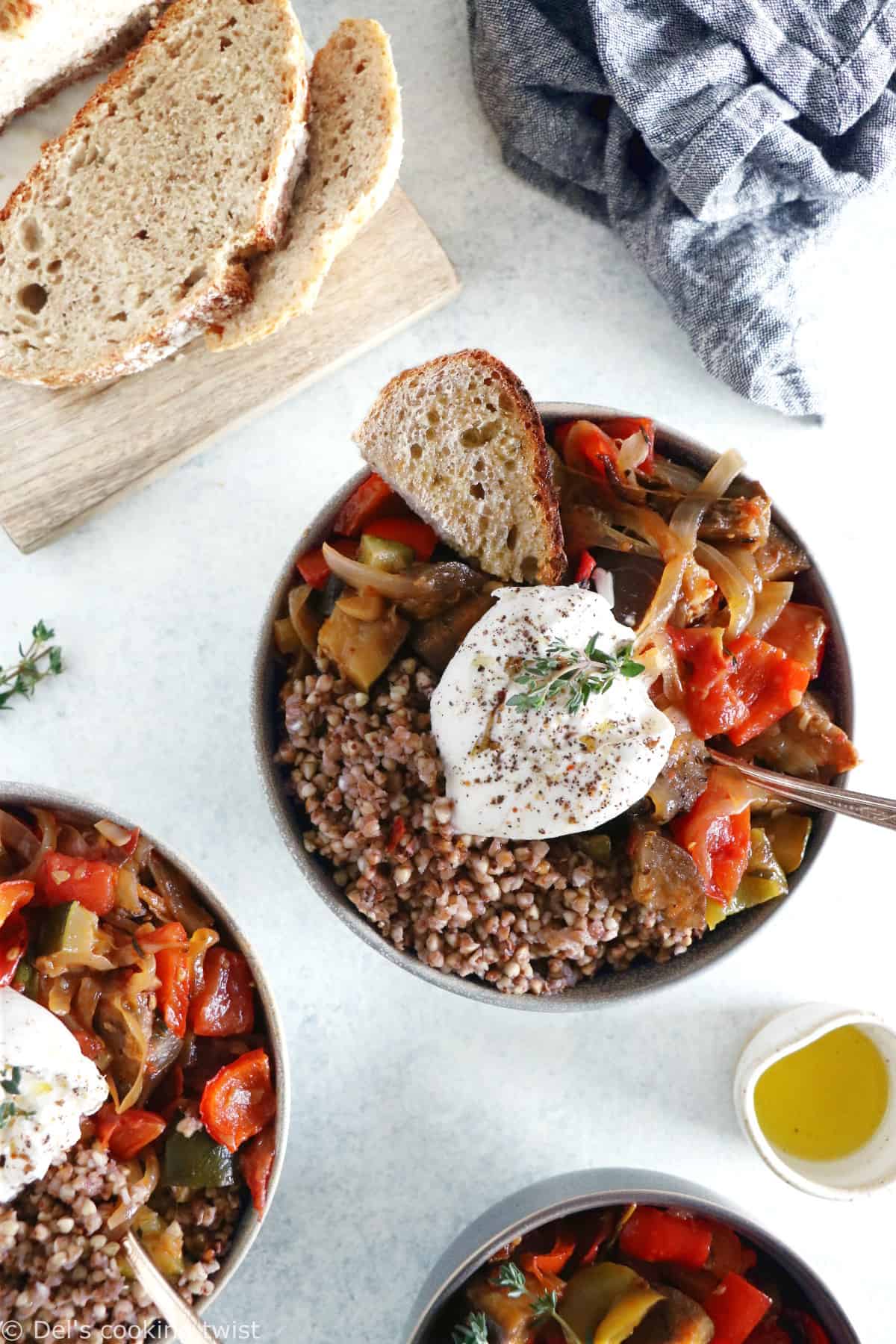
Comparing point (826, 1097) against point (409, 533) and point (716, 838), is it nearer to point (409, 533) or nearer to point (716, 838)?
point (716, 838)

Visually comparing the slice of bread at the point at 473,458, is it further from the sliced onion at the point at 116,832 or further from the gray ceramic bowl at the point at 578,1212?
the gray ceramic bowl at the point at 578,1212

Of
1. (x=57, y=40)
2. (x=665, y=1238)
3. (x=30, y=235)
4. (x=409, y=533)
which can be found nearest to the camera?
(x=409, y=533)

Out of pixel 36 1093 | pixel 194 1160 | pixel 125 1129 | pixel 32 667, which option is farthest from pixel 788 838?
pixel 32 667

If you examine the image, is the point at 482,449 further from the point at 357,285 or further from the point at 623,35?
the point at 623,35

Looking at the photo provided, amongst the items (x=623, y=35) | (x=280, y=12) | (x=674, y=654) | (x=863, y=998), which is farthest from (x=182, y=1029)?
(x=623, y=35)

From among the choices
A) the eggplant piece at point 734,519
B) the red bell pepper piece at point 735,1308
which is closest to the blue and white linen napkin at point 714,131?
Result: the eggplant piece at point 734,519

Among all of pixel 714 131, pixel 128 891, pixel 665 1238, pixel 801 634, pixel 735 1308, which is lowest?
pixel 735 1308

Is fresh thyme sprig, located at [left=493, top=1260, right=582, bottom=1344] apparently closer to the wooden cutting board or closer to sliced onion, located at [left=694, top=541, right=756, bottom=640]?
sliced onion, located at [left=694, top=541, right=756, bottom=640]
